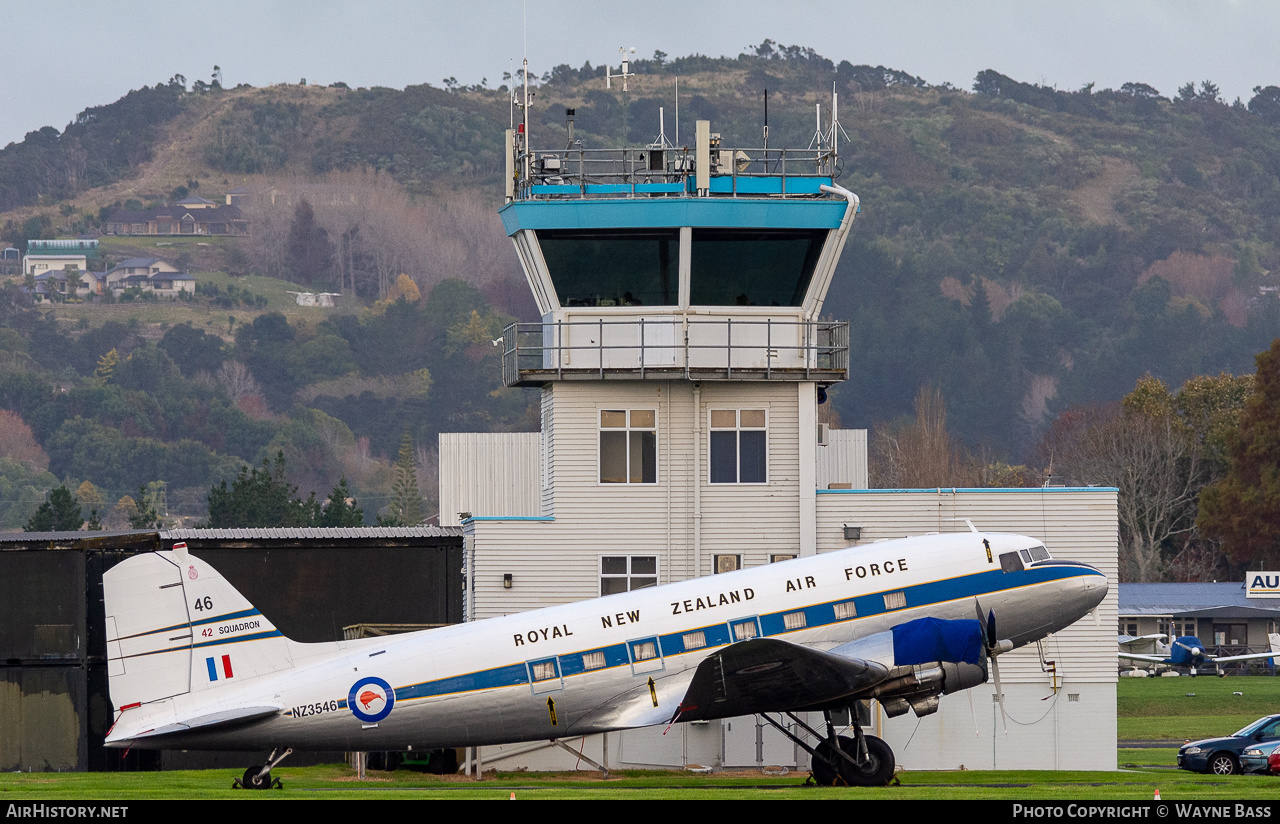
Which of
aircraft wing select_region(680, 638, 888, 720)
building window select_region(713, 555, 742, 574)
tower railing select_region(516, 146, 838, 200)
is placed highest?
tower railing select_region(516, 146, 838, 200)

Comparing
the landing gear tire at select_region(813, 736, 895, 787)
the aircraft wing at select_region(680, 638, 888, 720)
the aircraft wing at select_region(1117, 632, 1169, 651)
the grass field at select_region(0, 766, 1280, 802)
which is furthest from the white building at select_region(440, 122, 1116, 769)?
the aircraft wing at select_region(1117, 632, 1169, 651)

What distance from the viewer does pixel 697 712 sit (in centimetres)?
3259

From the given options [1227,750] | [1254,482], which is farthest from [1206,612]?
[1227,750]

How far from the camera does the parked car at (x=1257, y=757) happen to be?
39469 mm

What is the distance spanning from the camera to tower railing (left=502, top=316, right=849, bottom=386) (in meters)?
42.5

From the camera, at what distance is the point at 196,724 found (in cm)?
3167

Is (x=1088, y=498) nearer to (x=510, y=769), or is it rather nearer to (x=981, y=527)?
(x=981, y=527)

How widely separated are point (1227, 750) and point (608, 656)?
16029 mm

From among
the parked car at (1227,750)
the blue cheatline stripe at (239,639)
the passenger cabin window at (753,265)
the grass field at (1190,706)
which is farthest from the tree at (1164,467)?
the blue cheatline stripe at (239,639)

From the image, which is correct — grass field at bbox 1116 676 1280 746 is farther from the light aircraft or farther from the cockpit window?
the cockpit window

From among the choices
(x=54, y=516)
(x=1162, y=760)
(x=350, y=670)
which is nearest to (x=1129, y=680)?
(x=1162, y=760)

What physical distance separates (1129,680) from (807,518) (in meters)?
55.7

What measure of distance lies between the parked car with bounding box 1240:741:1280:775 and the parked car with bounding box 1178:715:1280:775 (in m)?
0.12

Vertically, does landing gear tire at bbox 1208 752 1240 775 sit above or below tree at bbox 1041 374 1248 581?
below
